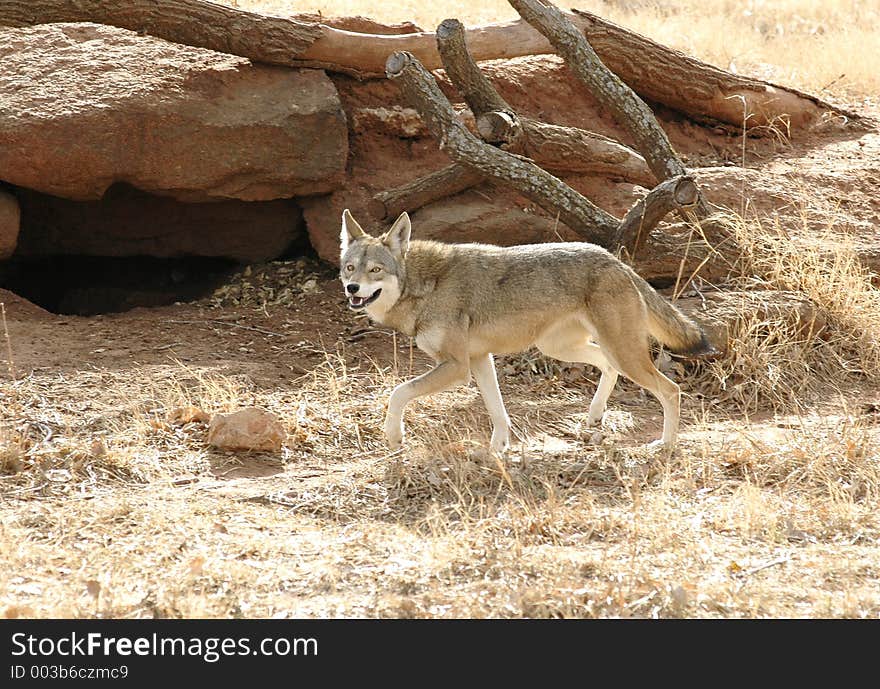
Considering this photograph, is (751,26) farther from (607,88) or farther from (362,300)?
(362,300)

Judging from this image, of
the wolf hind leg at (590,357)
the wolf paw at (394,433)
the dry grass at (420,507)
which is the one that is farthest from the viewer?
the wolf hind leg at (590,357)

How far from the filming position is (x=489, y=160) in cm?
921

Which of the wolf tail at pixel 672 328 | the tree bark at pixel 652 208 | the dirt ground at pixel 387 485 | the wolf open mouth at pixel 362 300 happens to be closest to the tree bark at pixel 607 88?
the tree bark at pixel 652 208

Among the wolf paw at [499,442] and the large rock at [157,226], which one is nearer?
the wolf paw at [499,442]

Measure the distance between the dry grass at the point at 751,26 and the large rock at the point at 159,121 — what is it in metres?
2.34

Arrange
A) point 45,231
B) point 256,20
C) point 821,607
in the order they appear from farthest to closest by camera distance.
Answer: point 45,231
point 256,20
point 821,607

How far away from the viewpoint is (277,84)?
33.8 ft

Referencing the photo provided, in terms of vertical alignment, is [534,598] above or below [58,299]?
above

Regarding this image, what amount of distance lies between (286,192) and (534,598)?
6.29 m

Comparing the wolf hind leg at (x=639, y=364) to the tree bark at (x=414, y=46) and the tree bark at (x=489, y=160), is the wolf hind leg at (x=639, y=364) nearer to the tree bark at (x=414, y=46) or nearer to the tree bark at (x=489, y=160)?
the tree bark at (x=489, y=160)

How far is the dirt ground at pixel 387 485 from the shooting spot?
5.14 metres

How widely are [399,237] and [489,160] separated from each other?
2.13 m

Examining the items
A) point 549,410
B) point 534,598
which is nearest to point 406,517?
point 534,598

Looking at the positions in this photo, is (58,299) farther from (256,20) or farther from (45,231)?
(256,20)
